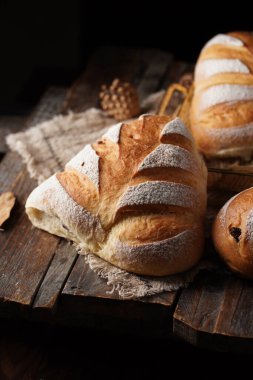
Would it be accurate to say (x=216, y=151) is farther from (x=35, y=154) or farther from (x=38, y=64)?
(x=38, y=64)

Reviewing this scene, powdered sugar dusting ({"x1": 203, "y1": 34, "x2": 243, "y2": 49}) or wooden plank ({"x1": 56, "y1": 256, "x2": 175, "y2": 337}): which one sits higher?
powdered sugar dusting ({"x1": 203, "y1": 34, "x2": 243, "y2": 49})

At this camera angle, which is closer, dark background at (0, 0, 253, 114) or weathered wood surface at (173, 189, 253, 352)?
weathered wood surface at (173, 189, 253, 352)

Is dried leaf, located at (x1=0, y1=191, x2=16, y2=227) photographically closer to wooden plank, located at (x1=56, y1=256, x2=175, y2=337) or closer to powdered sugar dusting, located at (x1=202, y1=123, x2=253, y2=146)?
wooden plank, located at (x1=56, y1=256, x2=175, y2=337)

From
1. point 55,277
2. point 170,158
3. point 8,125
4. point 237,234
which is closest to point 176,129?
point 170,158

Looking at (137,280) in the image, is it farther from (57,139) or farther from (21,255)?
(57,139)

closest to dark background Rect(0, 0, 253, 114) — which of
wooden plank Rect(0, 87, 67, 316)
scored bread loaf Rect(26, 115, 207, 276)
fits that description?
wooden plank Rect(0, 87, 67, 316)

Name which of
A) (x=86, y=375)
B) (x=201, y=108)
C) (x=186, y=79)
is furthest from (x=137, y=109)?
(x=86, y=375)
